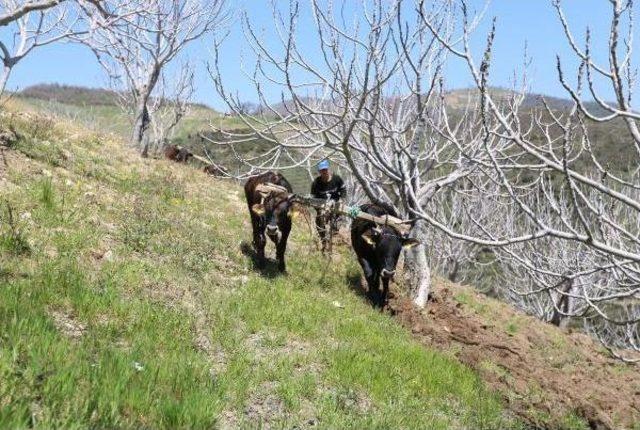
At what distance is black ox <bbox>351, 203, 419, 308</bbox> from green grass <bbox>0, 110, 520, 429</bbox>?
0.50 meters

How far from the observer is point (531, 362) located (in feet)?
29.7

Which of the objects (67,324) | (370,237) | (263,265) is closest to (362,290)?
(370,237)

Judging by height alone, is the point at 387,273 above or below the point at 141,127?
below

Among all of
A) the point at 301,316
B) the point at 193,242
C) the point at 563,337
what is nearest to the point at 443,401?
the point at 301,316

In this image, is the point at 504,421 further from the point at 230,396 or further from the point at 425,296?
the point at 425,296

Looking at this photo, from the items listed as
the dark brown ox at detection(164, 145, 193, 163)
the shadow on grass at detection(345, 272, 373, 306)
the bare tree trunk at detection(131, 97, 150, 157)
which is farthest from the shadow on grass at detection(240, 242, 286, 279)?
the dark brown ox at detection(164, 145, 193, 163)

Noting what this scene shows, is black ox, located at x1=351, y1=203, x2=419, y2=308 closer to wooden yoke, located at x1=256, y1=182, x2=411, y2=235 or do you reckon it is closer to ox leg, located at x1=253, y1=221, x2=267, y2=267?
wooden yoke, located at x1=256, y1=182, x2=411, y2=235

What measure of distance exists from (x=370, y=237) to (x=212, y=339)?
4205 mm

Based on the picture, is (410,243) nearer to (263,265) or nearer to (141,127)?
(263,265)

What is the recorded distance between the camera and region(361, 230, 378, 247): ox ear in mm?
9234

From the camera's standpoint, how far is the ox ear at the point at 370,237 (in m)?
9.23

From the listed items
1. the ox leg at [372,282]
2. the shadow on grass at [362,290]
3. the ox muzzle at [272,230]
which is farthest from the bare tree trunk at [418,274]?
the ox muzzle at [272,230]

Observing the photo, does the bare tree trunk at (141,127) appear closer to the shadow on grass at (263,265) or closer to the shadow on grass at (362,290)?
the shadow on grass at (263,265)

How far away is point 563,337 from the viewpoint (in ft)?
40.5
